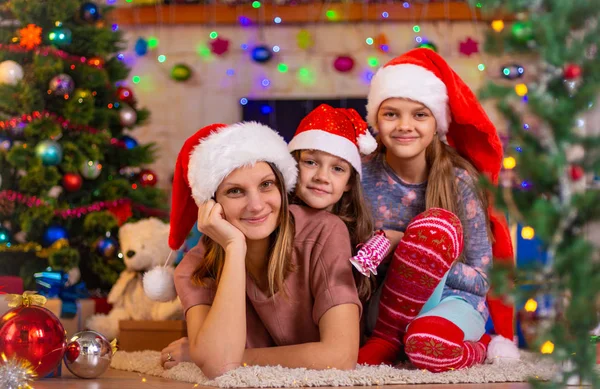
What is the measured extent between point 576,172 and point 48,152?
2526 millimetres

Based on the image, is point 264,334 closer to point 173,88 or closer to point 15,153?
point 15,153

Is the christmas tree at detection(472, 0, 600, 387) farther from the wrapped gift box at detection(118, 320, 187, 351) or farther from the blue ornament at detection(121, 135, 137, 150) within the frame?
the blue ornament at detection(121, 135, 137, 150)

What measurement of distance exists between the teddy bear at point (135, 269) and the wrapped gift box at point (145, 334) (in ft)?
1.10

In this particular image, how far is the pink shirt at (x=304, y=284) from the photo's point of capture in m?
1.79

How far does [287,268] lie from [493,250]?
2.37 ft

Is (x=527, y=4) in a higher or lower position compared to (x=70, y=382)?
higher

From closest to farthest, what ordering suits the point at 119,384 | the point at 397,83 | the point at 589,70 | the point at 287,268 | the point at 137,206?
the point at 589,70 → the point at 119,384 → the point at 287,268 → the point at 397,83 → the point at 137,206

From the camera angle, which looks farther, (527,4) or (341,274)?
(341,274)

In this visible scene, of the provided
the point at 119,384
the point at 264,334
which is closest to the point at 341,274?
the point at 264,334

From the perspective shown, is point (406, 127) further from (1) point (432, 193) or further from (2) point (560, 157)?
(2) point (560, 157)

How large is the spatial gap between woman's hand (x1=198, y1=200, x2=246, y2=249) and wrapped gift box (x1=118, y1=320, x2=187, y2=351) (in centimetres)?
72

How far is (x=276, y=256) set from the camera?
1.79 meters

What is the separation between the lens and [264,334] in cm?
195

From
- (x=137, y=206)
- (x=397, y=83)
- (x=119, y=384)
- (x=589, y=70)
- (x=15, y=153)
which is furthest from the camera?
(x=137, y=206)
